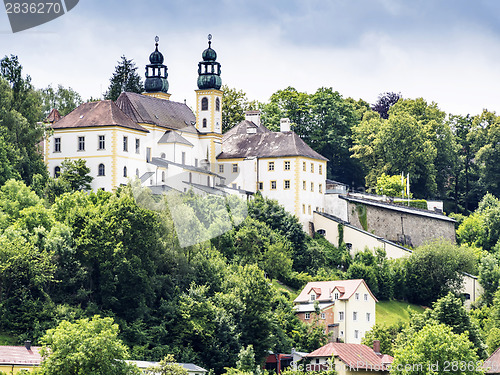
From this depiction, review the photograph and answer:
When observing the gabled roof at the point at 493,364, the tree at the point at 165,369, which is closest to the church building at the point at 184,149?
the tree at the point at 165,369

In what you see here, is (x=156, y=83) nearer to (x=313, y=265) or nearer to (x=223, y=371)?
(x=313, y=265)

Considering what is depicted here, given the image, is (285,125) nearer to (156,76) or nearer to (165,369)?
(156,76)

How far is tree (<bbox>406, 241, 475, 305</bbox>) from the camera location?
80375 mm

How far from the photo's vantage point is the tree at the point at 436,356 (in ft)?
180

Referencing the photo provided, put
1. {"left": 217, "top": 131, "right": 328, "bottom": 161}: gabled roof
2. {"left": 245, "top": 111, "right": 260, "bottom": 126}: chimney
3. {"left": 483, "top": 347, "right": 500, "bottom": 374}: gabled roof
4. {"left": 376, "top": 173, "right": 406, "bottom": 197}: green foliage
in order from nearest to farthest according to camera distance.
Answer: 1. {"left": 483, "top": 347, "right": 500, "bottom": 374}: gabled roof
2. {"left": 217, "top": 131, "right": 328, "bottom": 161}: gabled roof
3. {"left": 245, "top": 111, "right": 260, "bottom": 126}: chimney
4. {"left": 376, "top": 173, "right": 406, "bottom": 197}: green foliage

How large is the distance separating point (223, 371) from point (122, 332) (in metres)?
5.73

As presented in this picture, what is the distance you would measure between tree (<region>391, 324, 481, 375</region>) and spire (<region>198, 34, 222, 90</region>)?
3312 centimetres

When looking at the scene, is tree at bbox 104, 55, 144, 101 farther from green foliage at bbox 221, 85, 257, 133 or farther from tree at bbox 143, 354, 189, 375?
tree at bbox 143, 354, 189, 375

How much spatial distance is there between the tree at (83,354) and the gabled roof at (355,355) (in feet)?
54.2

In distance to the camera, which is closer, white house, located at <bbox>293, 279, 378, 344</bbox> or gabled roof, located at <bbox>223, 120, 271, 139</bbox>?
white house, located at <bbox>293, 279, 378, 344</bbox>

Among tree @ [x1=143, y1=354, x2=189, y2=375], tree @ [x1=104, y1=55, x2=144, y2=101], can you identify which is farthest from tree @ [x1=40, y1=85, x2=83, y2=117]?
tree @ [x1=143, y1=354, x2=189, y2=375]

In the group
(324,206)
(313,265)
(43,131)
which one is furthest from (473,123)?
(43,131)

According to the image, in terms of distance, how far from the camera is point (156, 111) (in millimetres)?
82812

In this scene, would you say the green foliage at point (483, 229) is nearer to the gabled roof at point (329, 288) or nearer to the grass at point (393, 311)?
the grass at point (393, 311)
